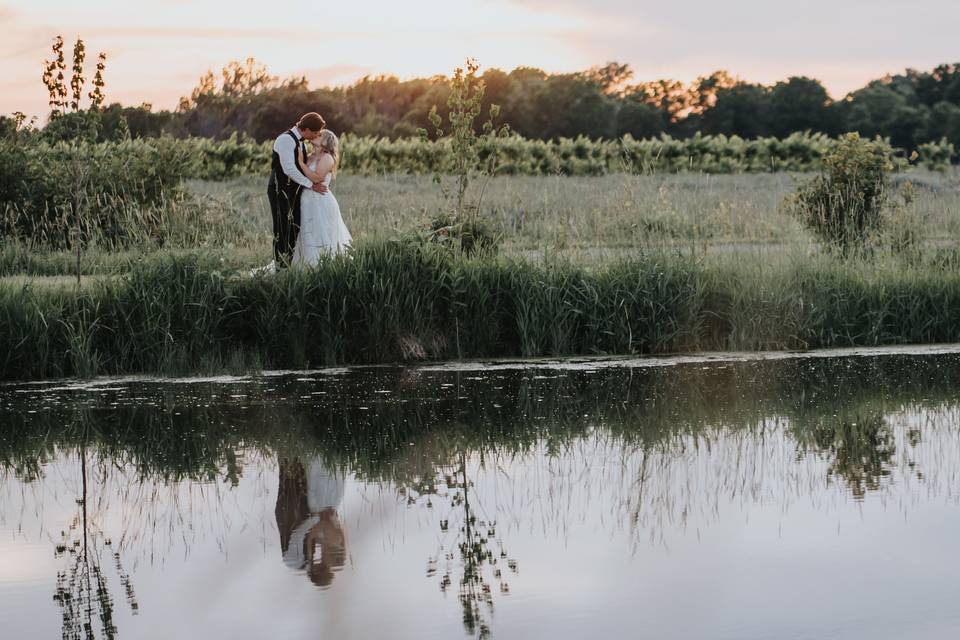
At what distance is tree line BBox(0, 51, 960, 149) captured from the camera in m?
81.9

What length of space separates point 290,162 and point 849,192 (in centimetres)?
713

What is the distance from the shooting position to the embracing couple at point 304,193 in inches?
581

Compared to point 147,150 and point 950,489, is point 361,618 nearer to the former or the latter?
point 950,489

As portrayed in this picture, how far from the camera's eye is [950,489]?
21.8ft

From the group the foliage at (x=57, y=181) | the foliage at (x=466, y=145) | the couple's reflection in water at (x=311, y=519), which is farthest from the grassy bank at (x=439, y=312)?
the foliage at (x=57, y=181)

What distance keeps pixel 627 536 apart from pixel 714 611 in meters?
1.22

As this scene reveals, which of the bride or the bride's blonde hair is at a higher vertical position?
the bride's blonde hair

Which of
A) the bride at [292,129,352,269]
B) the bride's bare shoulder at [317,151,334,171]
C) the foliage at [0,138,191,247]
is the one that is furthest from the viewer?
the foliage at [0,138,191,247]

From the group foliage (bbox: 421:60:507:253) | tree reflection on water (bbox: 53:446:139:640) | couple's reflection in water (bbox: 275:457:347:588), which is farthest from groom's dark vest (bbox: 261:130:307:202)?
tree reflection on water (bbox: 53:446:139:640)

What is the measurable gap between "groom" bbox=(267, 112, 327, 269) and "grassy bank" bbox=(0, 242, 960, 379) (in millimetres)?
2751

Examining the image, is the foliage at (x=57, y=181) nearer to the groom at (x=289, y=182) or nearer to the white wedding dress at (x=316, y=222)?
the groom at (x=289, y=182)

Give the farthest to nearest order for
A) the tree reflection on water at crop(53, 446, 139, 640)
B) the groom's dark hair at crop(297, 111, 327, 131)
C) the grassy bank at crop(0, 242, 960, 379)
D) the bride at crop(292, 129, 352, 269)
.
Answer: the bride at crop(292, 129, 352, 269)
the groom's dark hair at crop(297, 111, 327, 131)
the grassy bank at crop(0, 242, 960, 379)
the tree reflection on water at crop(53, 446, 139, 640)

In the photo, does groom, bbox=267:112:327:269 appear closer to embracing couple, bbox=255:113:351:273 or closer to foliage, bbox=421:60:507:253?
embracing couple, bbox=255:113:351:273

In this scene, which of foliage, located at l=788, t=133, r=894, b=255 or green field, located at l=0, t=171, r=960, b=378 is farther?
foliage, located at l=788, t=133, r=894, b=255
